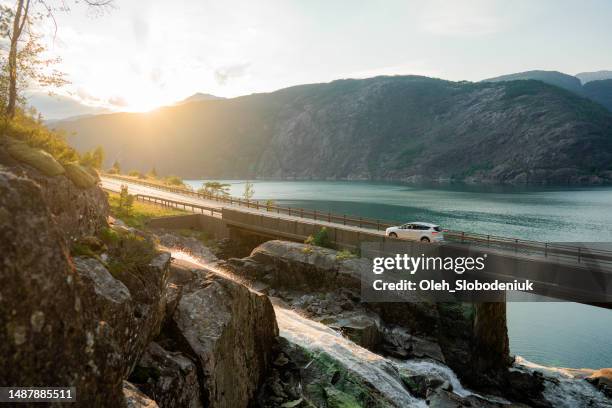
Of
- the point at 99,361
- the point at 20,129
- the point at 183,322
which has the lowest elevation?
the point at 183,322

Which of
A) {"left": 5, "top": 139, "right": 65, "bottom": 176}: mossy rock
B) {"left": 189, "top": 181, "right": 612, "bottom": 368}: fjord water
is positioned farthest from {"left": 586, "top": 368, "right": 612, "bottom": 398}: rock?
{"left": 5, "top": 139, "right": 65, "bottom": 176}: mossy rock

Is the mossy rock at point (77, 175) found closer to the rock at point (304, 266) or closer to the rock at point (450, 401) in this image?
the rock at point (450, 401)

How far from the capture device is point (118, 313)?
24.8 ft

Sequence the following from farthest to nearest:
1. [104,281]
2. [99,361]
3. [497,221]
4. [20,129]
Result: [497,221]
[20,129]
[104,281]
[99,361]

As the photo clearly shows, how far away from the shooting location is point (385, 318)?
21656 millimetres

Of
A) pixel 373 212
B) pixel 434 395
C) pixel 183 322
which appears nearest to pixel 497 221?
pixel 373 212

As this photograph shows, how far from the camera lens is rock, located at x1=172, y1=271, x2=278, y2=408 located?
10062 mm

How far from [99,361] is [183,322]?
4.18 m

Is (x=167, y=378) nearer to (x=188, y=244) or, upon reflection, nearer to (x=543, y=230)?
(x=188, y=244)

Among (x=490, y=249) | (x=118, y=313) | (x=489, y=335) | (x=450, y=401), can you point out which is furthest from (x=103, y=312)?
(x=490, y=249)

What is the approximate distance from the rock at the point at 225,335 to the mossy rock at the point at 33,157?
4.85 meters

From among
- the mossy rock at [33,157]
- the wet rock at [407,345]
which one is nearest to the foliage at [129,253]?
the mossy rock at [33,157]

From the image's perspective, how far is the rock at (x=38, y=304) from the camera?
5012 mm

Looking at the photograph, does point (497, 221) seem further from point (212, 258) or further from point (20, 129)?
point (20, 129)
